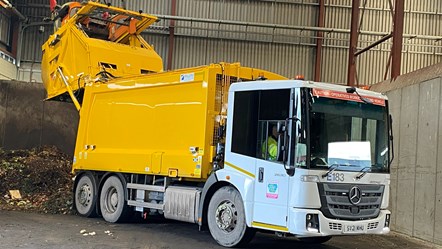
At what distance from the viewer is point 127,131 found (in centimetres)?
1006

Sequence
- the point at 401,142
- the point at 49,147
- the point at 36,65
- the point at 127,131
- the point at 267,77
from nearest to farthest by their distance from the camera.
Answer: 1. the point at 267,77
2. the point at 127,131
3. the point at 401,142
4. the point at 49,147
5. the point at 36,65

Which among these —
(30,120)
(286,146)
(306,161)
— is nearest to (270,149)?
(286,146)

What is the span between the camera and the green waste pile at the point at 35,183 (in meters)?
11.9

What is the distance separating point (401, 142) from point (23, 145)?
11.6 meters

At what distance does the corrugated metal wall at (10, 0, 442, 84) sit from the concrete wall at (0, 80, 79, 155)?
448 centimetres

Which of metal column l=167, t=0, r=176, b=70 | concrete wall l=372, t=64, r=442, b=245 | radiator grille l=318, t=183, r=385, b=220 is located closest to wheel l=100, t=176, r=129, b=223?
radiator grille l=318, t=183, r=385, b=220

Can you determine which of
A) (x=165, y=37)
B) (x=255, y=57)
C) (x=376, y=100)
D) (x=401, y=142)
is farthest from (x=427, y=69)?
(x=165, y=37)

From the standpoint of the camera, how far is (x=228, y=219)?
7.84 meters

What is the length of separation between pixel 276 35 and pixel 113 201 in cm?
1196

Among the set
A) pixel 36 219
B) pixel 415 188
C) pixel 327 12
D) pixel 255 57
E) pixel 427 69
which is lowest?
pixel 36 219

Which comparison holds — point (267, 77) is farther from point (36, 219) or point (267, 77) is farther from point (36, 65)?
point (36, 65)

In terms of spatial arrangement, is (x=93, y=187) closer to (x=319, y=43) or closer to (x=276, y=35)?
(x=276, y=35)

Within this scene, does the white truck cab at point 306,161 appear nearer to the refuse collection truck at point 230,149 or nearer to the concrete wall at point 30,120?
the refuse collection truck at point 230,149

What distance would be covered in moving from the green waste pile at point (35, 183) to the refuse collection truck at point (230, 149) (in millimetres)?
907
